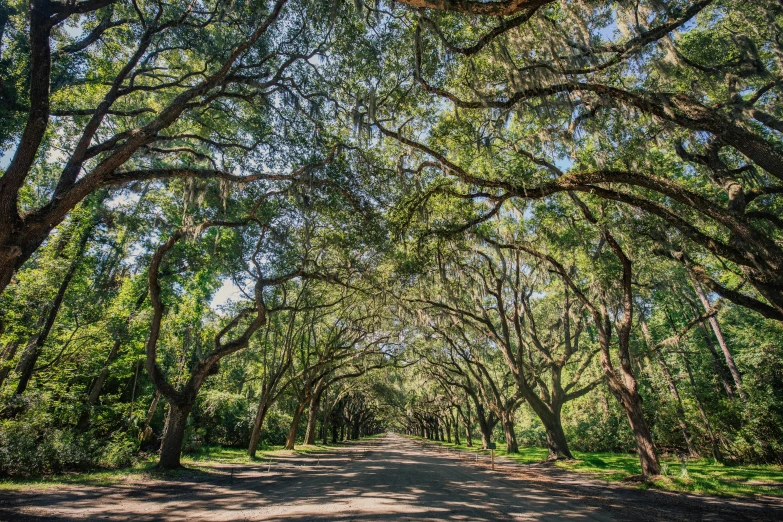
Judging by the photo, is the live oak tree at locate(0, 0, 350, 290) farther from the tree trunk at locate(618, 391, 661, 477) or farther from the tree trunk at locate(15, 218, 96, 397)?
the tree trunk at locate(618, 391, 661, 477)

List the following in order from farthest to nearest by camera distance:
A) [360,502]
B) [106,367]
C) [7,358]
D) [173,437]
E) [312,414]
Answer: [312,414] < [106,367] < [7,358] < [173,437] < [360,502]

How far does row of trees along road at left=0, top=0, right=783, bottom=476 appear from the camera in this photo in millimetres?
6273

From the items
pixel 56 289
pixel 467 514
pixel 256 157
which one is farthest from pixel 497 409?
pixel 56 289

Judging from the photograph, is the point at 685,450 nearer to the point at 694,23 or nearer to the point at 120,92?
the point at 694,23

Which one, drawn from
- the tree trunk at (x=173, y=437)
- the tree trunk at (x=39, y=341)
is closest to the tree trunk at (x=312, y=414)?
the tree trunk at (x=173, y=437)

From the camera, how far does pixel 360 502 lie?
265 inches

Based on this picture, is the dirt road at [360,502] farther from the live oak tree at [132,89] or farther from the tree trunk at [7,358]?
the tree trunk at [7,358]

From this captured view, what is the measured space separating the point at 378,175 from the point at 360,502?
26.8 feet

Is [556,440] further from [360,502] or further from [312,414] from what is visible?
[312,414]

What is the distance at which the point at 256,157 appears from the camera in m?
10.9

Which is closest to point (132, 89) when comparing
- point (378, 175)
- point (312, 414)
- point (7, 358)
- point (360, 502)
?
point (378, 175)

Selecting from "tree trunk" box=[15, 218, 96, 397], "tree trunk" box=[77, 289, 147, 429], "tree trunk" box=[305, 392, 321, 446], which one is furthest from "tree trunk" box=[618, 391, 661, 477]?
"tree trunk" box=[77, 289, 147, 429]

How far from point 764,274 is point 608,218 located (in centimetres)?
461

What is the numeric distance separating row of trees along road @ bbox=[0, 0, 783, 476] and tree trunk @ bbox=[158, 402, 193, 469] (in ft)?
0.19
